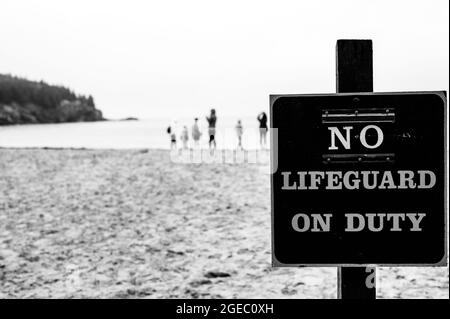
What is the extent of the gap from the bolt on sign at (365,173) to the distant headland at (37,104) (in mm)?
97412

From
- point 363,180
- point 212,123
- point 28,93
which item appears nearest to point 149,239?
point 363,180

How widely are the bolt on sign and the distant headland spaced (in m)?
97.4

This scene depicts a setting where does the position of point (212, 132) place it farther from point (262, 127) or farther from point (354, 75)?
point (354, 75)

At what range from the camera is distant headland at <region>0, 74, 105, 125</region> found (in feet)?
327

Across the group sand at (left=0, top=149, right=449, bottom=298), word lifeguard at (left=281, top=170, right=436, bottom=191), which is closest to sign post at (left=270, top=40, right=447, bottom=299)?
word lifeguard at (left=281, top=170, right=436, bottom=191)

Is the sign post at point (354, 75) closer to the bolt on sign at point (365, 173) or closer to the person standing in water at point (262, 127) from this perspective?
the bolt on sign at point (365, 173)

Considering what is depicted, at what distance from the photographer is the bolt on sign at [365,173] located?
2.98 m

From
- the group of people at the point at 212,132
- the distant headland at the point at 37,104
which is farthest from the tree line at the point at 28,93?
the group of people at the point at 212,132

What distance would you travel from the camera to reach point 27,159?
16469 millimetres

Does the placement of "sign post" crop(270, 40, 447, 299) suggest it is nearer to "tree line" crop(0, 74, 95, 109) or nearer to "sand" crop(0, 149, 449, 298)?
"sand" crop(0, 149, 449, 298)
